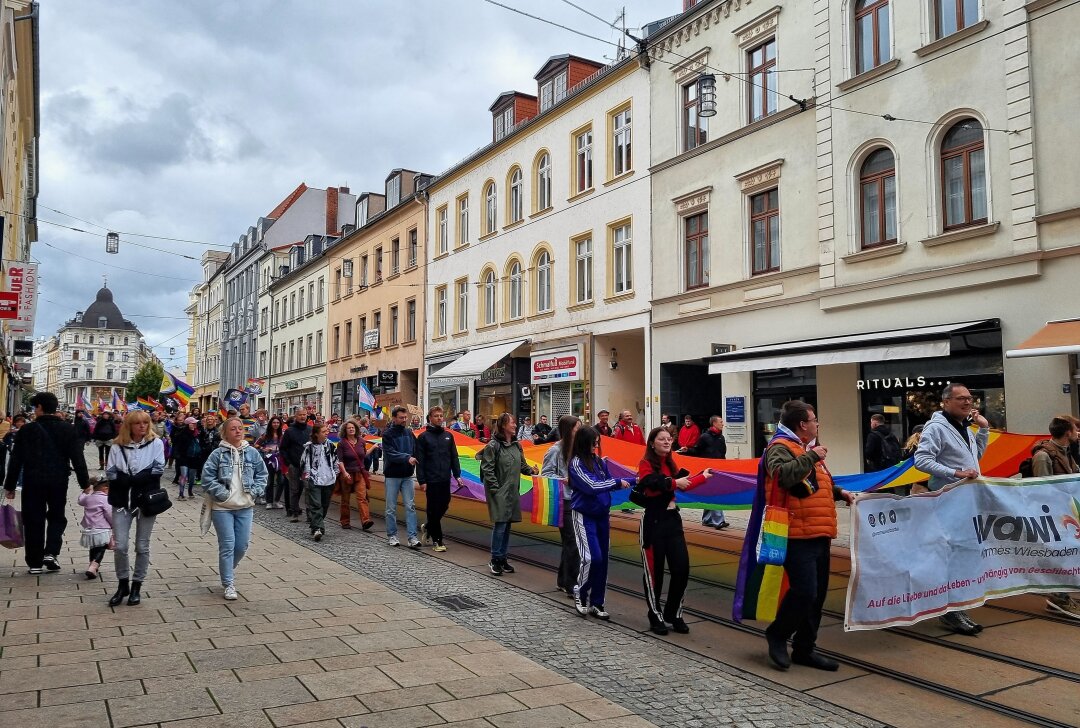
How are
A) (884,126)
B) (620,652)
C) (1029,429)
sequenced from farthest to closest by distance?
(884,126), (1029,429), (620,652)

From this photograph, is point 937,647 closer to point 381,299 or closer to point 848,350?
point 848,350

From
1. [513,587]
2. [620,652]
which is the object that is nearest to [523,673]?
[620,652]

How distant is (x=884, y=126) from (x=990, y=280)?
377 centimetres

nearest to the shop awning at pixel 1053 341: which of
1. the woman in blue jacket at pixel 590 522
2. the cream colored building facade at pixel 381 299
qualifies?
the woman in blue jacket at pixel 590 522

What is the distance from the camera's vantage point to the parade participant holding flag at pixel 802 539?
18.9ft

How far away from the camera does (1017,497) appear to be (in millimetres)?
7035

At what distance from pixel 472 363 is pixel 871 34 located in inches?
662

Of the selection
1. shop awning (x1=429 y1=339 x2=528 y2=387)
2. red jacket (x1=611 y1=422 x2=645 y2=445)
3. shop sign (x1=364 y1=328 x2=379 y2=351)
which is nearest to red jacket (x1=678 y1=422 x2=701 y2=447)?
red jacket (x1=611 y1=422 x2=645 y2=445)

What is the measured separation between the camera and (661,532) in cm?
678

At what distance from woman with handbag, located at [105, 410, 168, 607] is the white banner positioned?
601 centimetres

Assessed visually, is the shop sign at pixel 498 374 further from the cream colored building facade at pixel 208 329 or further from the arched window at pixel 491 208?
the cream colored building facade at pixel 208 329

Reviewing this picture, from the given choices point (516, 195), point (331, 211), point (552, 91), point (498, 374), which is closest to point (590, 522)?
point (498, 374)

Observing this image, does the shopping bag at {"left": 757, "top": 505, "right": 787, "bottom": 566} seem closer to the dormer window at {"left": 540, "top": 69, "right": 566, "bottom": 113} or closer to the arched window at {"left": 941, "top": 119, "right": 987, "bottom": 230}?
the arched window at {"left": 941, "top": 119, "right": 987, "bottom": 230}

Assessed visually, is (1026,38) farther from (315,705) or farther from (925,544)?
(315,705)
